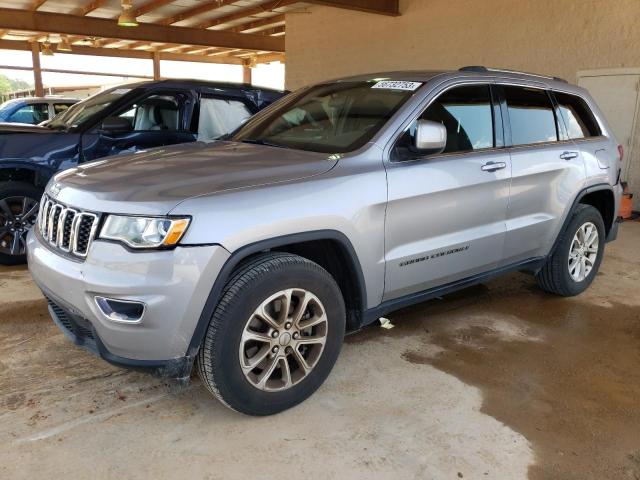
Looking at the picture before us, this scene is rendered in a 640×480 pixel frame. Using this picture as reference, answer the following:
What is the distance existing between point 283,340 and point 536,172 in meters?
2.28

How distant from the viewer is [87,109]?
5.62 metres

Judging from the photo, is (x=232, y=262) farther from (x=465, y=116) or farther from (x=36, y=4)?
(x=36, y=4)

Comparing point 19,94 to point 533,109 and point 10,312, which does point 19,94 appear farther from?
point 533,109

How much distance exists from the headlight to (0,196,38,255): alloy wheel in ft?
10.2

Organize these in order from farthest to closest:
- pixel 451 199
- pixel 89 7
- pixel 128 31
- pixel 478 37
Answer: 1. pixel 128 31
2. pixel 89 7
3. pixel 478 37
4. pixel 451 199

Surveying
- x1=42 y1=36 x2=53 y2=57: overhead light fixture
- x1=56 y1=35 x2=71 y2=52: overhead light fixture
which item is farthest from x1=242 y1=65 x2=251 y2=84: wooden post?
x1=42 y1=36 x2=53 y2=57: overhead light fixture

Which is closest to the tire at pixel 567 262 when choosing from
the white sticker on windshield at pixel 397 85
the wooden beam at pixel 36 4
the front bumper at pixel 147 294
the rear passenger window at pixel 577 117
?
the rear passenger window at pixel 577 117

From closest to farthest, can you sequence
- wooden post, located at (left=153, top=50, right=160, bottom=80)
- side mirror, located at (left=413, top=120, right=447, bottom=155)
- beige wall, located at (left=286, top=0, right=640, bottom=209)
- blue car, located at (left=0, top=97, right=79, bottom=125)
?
side mirror, located at (left=413, top=120, right=447, bottom=155) < beige wall, located at (left=286, top=0, right=640, bottom=209) < blue car, located at (left=0, top=97, right=79, bottom=125) < wooden post, located at (left=153, top=50, right=160, bottom=80)

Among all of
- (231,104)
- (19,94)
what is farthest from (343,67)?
(19,94)

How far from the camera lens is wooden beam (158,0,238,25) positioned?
14039 millimetres

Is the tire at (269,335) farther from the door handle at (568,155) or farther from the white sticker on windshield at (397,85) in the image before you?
the door handle at (568,155)

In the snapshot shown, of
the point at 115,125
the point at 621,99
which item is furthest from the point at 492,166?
the point at 621,99

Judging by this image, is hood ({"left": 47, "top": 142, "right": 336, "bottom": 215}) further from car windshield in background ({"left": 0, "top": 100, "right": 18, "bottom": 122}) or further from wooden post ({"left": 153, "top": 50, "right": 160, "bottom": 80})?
wooden post ({"left": 153, "top": 50, "right": 160, "bottom": 80})

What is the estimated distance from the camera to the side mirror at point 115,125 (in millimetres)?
5137
